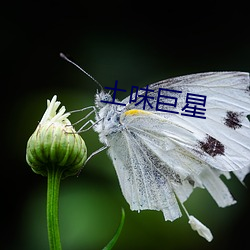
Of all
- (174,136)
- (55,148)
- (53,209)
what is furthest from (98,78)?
(53,209)

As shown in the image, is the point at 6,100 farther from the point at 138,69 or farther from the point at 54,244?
the point at 54,244

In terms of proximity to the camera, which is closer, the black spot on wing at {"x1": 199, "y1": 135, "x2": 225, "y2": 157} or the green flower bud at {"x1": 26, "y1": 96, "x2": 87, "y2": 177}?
the green flower bud at {"x1": 26, "y1": 96, "x2": 87, "y2": 177}

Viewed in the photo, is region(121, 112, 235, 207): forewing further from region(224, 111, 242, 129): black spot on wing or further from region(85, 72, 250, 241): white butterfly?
region(224, 111, 242, 129): black spot on wing

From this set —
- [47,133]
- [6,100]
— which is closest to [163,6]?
[6,100]

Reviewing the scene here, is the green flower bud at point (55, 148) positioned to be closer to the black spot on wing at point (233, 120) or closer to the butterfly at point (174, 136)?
the butterfly at point (174, 136)

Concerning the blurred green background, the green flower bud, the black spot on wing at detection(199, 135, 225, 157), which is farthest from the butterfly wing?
the blurred green background

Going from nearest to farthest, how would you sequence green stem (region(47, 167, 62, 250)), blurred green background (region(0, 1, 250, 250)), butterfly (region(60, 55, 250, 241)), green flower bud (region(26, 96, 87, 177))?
green stem (region(47, 167, 62, 250))
green flower bud (region(26, 96, 87, 177))
butterfly (region(60, 55, 250, 241))
blurred green background (region(0, 1, 250, 250))

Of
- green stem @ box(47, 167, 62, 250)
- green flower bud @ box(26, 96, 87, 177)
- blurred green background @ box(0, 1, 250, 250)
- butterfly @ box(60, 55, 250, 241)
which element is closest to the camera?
green stem @ box(47, 167, 62, 250)

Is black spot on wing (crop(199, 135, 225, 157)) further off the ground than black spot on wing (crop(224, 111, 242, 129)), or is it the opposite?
black spot on wing (crop(224, 111, 242, 129))

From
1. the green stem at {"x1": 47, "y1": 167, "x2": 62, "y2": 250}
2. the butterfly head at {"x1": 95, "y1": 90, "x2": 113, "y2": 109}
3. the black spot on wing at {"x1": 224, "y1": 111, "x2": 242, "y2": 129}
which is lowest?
the green stem at {"x1": 47, "y1": 167, "x2": 62, "y2": 250}
